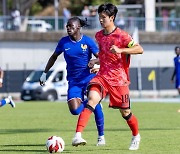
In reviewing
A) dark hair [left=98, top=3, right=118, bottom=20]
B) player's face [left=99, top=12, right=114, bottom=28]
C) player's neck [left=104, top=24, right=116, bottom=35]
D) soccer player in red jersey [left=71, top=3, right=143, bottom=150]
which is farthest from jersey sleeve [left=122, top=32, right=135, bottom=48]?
dark hair [left=98, top=3, right=118, bottom=20]

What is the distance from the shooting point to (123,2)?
71.5 meters

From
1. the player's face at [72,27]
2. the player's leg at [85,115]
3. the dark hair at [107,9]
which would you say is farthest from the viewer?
the player's face at [72,27]

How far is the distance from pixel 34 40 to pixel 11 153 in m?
35.3

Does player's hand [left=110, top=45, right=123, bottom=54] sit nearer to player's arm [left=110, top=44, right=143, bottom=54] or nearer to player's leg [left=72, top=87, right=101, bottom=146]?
player's arm [left=110, top=44, right=143, bottom=54]

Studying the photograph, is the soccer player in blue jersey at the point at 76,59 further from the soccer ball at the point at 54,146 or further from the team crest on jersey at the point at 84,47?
the soccer ball at the point at 54,146

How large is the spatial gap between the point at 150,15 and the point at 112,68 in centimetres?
3981

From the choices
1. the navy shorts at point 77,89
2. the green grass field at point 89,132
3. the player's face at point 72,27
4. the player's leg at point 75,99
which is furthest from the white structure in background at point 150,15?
the player's face at point 72,27

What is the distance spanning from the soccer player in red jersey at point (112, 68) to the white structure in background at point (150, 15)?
35231 mm

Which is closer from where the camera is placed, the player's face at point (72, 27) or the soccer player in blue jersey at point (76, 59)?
the player's face at point (72, 27)

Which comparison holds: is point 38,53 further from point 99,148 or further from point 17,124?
point 99,148

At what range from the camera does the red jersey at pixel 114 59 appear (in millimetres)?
12883

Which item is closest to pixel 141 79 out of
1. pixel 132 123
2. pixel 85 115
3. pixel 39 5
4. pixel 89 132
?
pixel 39 5

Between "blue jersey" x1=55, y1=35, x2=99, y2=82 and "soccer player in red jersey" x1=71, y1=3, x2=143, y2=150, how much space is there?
1546 millimetres

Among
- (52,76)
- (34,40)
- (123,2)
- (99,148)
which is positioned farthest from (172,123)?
(123,2)
